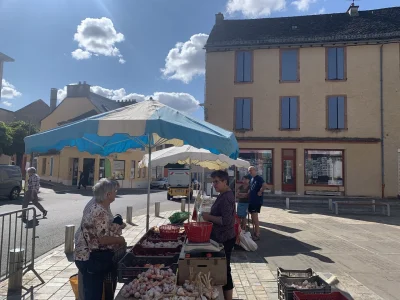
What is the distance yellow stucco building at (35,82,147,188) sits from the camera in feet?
106

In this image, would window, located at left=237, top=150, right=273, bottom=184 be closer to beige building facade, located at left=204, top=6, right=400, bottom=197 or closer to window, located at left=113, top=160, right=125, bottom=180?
beige building facade, located at left=204, top=6, right=400, bottom=197

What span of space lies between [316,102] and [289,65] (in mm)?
3167

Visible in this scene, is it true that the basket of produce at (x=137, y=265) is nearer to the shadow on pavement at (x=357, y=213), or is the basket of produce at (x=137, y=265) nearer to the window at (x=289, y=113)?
the shadow on pavement at (x=357, y=213)

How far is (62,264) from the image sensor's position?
606 cm

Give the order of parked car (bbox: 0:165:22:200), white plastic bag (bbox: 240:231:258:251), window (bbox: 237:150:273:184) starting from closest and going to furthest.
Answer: white plastic bag (bbox: 240:231:258:251), parked car (bbox: 0:165:22:200), window (bbox: 237:150:273:184)

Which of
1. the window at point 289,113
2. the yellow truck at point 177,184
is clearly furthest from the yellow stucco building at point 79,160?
the window at point 289,113

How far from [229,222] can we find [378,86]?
20711mm

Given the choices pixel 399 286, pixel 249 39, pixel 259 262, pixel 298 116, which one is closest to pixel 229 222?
pixel 259 262

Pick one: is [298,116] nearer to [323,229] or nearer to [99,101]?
[323,229]

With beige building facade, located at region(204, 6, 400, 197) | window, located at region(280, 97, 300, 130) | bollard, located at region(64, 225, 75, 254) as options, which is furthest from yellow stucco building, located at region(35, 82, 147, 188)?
bollard, located at region(64, 225, 75, 254)

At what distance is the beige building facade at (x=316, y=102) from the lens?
67.4 feet

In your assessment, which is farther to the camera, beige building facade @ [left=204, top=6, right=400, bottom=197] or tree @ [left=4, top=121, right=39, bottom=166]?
tree @ [left=4, top=121, right=39, bottom=166]

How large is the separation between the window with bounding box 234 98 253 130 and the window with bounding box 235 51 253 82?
59.9 inches

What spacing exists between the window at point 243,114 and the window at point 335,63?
18.5 feet
